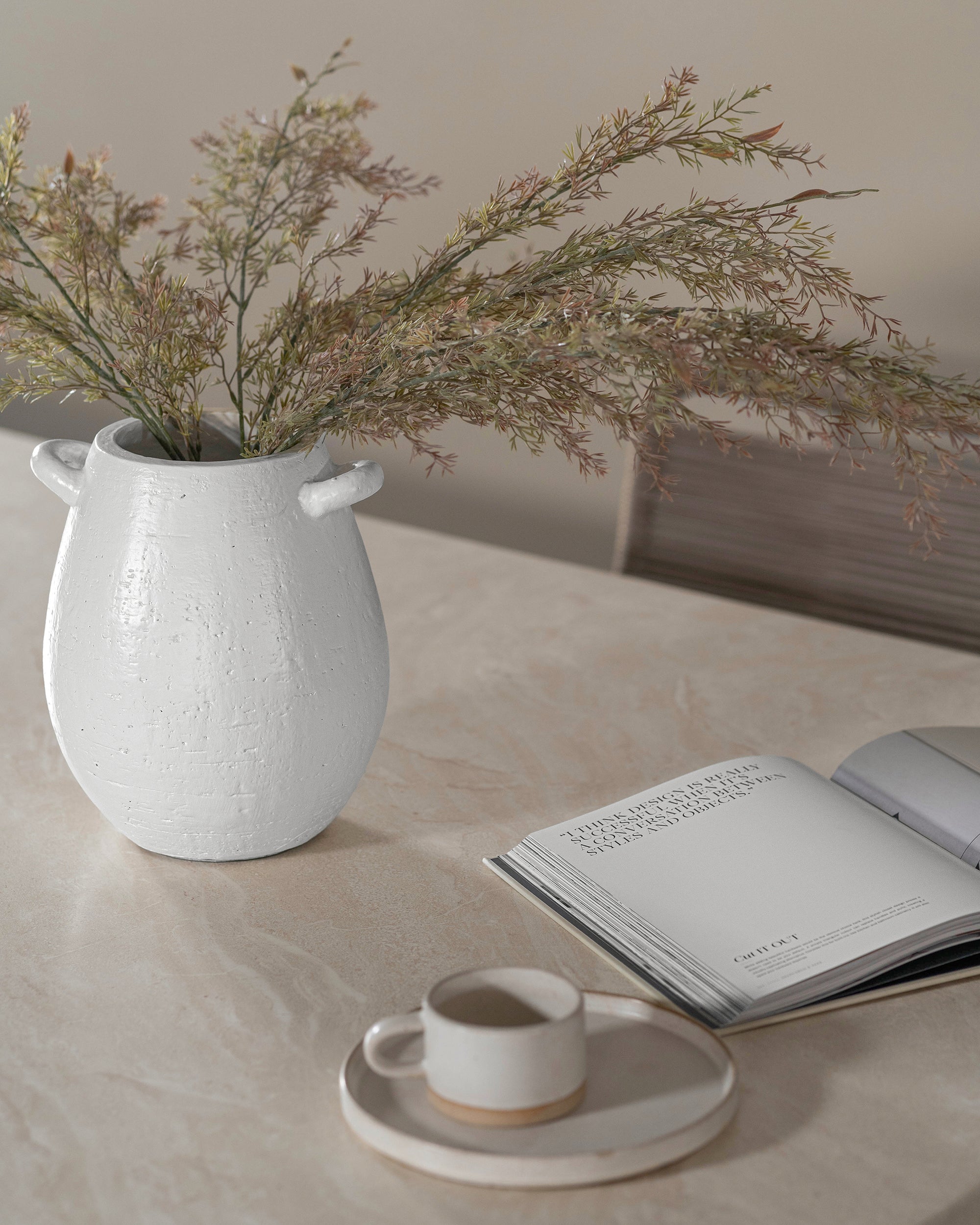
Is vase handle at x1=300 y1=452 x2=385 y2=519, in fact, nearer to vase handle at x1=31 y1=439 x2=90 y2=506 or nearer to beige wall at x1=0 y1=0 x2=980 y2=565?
vase handle at x1=31 y1=439 x2=90 y2=506

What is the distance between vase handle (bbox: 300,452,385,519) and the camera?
725 millimetres

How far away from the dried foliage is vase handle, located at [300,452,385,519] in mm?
24

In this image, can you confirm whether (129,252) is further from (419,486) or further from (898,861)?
(898,861)

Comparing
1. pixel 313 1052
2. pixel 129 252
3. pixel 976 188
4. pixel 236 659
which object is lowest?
pixel 313 1052

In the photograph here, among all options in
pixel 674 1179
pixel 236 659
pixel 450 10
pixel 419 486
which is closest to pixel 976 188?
pixel 450 10

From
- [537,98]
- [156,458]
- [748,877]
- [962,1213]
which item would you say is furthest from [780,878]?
[537,98]

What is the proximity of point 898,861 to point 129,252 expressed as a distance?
2016 mm

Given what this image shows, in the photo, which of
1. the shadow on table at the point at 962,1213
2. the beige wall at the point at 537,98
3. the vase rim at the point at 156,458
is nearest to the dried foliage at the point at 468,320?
the vase rim at the point at 156,458

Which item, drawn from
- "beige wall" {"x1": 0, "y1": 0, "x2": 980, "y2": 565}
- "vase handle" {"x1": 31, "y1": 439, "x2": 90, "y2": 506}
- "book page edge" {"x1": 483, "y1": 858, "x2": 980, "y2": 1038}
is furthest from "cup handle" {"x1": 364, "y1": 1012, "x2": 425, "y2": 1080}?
"beige wall" {"x1": 0, "y1": 0, "x2": 980, "y2": 565}

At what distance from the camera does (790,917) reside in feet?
2.33

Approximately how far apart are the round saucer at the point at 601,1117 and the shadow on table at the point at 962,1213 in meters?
0.10

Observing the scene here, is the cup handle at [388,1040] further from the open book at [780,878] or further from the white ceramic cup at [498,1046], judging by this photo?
the open book at [780,878]

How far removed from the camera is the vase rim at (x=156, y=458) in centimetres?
71

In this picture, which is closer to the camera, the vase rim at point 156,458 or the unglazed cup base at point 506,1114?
the unglazed cup base at point 506,1114
